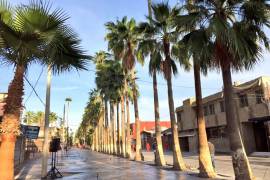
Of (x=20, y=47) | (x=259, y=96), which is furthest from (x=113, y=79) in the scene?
(x=20, y=47)

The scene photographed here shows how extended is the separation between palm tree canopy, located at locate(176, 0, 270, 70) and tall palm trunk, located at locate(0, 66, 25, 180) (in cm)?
621

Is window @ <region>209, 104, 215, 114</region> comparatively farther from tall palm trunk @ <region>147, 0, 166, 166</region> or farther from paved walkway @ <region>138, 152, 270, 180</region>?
tall palm trunk @ <region>147, 0, 166, 166</region>

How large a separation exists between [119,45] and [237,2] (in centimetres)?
1947

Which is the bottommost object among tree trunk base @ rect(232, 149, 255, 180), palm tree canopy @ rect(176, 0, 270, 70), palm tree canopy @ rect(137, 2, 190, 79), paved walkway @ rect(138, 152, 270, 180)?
paved walkway @ rect(138, 152, 270, 180)

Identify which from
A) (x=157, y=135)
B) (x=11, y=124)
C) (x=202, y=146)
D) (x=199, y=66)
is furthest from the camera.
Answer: (x=157, y=135)

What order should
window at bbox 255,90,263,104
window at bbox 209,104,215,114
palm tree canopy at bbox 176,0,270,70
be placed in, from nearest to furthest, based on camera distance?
palm tree canopy at bbox 176,0,270,70, window at bbox 255,90,263,104, window at bbox 209,104,215,114

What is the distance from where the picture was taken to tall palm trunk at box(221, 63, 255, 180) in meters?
11.3

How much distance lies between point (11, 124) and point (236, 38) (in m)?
7.60

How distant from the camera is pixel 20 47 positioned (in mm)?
8680

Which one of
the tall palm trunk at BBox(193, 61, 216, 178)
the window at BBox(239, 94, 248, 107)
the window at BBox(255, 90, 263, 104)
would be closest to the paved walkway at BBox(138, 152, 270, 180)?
the tall palm trunk at BBox(193, 61, 216, 178)

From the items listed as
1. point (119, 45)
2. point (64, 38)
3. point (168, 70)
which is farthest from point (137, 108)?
point (64, 38)

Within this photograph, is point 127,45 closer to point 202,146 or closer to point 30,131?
point 30,131

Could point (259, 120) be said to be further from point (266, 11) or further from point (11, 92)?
point (11, 92)

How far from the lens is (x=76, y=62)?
10016mm
